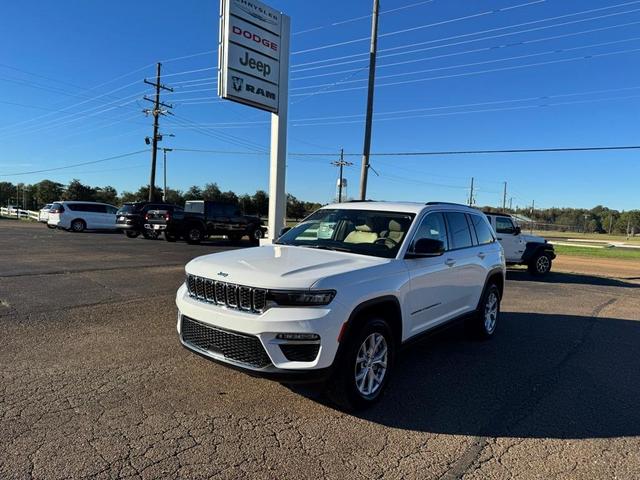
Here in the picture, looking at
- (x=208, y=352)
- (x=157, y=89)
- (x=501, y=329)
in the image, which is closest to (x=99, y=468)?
(x=208, y=352)

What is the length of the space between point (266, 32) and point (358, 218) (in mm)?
8968

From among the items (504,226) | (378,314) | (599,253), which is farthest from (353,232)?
(599,253)

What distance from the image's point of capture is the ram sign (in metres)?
11.5

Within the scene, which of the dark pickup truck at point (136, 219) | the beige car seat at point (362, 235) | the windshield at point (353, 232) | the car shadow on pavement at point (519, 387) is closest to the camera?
the car shadow on pavement at point (519, 387)

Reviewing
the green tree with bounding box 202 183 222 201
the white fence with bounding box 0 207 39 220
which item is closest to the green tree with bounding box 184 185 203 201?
the green tree with bounding box 202 183 222 201

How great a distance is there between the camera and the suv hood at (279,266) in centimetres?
373

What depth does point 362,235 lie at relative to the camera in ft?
16.9

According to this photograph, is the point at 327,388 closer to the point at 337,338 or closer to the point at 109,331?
the point at 337,338

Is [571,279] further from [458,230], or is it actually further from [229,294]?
[229,294]

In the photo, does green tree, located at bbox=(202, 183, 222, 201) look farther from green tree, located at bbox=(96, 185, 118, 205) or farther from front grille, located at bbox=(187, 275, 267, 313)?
front grille, located at bbox=(187, 275, 267, 313)

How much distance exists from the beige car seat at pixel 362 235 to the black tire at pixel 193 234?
17.1 m

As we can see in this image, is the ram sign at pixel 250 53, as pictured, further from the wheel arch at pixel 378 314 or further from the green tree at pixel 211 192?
the green tree at pixel 211 192

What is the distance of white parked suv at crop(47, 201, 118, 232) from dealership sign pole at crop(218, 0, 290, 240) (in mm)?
16667

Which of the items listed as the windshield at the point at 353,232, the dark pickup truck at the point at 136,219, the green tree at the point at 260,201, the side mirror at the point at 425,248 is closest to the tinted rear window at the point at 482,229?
the windshield at the point at 353,232
